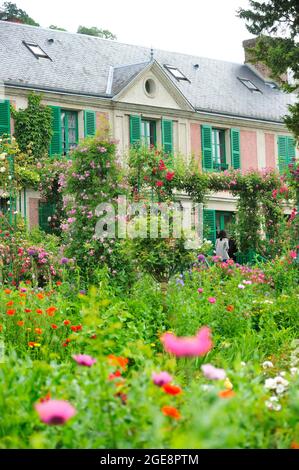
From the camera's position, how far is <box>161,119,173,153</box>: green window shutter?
22938mm

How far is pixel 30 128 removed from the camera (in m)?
19.8

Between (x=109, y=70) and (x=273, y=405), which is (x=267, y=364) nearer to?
(x=273, y=405)

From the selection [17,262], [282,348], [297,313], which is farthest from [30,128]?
[282,348]

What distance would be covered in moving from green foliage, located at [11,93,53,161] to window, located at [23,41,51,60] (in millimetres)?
2089

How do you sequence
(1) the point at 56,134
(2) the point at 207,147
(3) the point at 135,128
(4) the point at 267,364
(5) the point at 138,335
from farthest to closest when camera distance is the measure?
(2) the point at 207,147, (3) the point at 135,128, (1) the point at 56,134, (5) the point at 138,335, (4) the point at 267,364

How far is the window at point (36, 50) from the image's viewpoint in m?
21.9

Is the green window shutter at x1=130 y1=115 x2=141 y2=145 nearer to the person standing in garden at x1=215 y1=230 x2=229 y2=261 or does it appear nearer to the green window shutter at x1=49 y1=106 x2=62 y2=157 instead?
the green window shutter at x1=49 y1=106 x2=62 y2=157

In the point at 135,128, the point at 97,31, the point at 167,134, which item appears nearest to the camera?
Answer: the point at 135,128

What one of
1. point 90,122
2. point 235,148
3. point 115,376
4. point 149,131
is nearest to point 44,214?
point 90,122

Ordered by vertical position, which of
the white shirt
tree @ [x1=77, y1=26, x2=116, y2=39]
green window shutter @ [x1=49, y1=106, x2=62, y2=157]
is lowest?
the white shirt

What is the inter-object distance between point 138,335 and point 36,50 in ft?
54.7

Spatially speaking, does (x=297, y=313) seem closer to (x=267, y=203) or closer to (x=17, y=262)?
(x=17, y=262)

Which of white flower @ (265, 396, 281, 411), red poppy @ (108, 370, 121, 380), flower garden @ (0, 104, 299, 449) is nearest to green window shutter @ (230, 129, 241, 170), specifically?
flower garden @ (0, 104, 299, 449)

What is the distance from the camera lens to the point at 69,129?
2138 centimetres
